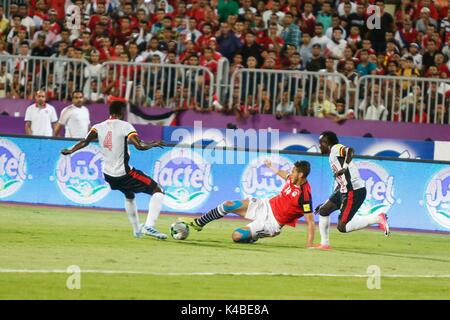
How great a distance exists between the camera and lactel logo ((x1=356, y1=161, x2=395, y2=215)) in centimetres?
2120

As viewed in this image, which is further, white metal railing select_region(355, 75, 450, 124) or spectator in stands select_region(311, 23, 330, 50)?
spectator in stands select_region(311, 23, 330, 50)

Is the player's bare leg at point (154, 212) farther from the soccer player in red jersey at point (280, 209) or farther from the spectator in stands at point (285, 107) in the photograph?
the spectator in stands at point (285, 107)

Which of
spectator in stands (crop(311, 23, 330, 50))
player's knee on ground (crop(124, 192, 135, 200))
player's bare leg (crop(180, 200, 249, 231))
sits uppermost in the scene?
spectator in stands (crop(311, 23, 330, 50))

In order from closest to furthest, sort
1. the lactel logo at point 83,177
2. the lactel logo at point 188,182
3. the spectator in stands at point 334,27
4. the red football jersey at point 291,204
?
the red football jersey at point 291,204 < the lactel logo at point 188,182 < the lactel logo at point 83,177 < the spectator in stands at point 334,27

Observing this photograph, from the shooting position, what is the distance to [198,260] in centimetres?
1555

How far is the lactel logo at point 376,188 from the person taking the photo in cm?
2120

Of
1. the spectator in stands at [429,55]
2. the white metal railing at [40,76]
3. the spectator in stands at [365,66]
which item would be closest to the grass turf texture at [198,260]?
the white metal railing at [40,76]

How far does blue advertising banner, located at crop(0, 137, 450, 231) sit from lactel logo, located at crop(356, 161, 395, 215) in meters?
0.02

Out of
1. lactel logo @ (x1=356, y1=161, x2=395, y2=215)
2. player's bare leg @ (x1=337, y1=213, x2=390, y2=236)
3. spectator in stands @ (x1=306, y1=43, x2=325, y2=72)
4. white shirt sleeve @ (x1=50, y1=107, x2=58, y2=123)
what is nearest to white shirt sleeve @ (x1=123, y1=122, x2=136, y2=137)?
player's bare leg @ (x1=337, y1=213, x2=390, y2=236)

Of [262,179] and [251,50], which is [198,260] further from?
[251,50]

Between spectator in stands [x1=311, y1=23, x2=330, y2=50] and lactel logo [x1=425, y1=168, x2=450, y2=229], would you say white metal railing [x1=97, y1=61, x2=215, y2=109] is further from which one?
lactel logo [x1=425, y1=168, x2=450, y2=229]

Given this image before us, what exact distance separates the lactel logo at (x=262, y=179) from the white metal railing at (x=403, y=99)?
10.3 feet

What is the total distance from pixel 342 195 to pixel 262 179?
347cm

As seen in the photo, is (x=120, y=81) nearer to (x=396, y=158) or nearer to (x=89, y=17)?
(x=89, y=17)
